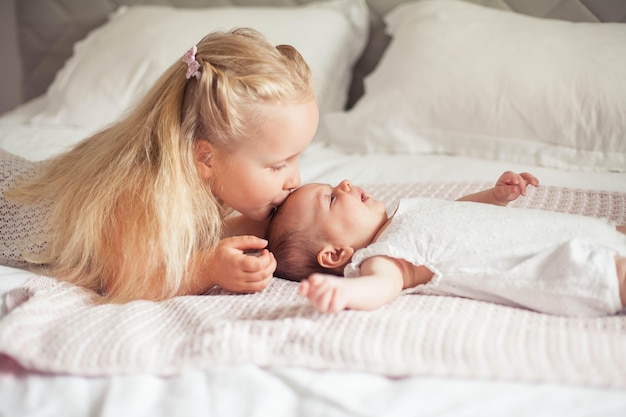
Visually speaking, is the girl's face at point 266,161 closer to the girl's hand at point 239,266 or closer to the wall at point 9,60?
the girl's hand at point 239,266

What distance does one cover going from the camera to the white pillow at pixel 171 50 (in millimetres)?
2072

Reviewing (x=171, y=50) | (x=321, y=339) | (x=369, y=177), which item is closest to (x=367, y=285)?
(x=321, y=339)

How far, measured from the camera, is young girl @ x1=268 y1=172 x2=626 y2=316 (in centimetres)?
92

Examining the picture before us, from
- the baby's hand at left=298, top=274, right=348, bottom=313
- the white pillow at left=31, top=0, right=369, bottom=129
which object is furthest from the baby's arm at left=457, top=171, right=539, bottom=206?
the white pillow at left=31, top=0, right=369, bottom=129

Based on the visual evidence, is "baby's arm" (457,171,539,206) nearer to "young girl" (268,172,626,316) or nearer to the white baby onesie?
"young girl" (268,172,626,316)

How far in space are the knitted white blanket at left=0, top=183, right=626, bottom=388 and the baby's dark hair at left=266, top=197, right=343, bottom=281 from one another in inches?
6.1

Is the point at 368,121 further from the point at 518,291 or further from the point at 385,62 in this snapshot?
the point at 518,291

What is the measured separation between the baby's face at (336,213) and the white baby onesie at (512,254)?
6 cm

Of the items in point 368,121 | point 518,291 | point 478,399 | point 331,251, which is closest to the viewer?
point 478,399

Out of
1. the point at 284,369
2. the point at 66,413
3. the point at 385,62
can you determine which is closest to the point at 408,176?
the point at 385,62

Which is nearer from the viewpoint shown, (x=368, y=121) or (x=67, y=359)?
(x=67, y=359)

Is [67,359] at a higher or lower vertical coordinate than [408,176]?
higher

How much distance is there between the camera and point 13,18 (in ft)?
8.80

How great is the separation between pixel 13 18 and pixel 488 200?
2.24m
